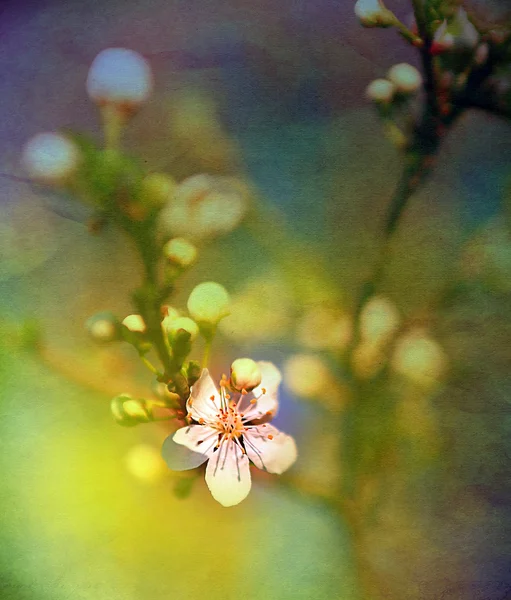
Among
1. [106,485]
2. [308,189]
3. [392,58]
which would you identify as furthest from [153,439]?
[392,58]

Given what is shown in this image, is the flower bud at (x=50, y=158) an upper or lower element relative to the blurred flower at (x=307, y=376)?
upper

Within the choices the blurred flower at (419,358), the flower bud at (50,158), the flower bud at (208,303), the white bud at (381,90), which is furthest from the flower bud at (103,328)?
the white bud at (381,90)

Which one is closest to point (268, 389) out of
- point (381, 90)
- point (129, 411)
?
point (129, 411)

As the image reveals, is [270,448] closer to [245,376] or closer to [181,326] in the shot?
[245,376]

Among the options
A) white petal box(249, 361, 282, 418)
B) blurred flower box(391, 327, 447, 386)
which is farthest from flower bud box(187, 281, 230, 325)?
blurred flower box(391, 327, 447, 386)

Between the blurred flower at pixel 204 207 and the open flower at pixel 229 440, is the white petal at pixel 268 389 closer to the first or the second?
the open flower at pixel 229 440

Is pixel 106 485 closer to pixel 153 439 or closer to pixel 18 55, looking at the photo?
pixel 153 439
